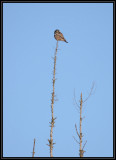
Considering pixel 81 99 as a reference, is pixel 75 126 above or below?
below

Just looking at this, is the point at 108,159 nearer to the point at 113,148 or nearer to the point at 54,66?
the point at 113,148

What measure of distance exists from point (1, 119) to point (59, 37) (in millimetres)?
8862

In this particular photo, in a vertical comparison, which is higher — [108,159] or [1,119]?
[1,119]

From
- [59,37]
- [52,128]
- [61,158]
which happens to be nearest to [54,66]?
[52,128]

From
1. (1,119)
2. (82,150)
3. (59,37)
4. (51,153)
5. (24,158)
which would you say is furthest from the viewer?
(59,37)

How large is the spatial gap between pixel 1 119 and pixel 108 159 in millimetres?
7779

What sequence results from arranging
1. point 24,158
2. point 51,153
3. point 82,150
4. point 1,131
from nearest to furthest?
point 82,150 → point 24,158 → point 51,153 → point 1,131

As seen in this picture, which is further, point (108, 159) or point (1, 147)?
point (1, 147)

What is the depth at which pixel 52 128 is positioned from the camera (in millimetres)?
15297

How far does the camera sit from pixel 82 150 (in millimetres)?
11789

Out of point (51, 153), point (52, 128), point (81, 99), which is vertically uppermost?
point (81, 99)

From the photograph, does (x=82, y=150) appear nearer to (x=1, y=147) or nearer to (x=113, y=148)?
(x=113, y=148)

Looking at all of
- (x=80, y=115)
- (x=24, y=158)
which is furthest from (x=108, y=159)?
(x=24, y=158)

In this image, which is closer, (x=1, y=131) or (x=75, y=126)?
(x=75, y=126)
